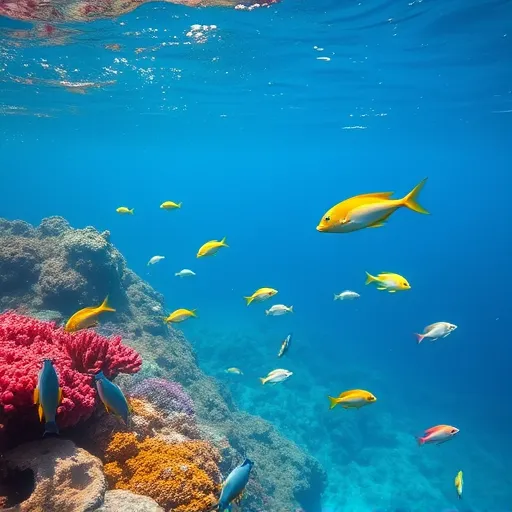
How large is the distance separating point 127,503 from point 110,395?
861 mm

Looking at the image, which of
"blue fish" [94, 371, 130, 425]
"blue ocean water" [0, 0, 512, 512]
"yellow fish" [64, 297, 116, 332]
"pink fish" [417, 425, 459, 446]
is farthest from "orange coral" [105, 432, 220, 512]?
"blue ocean water" [0, 0, 512, 512]

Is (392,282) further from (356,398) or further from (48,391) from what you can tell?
(48,391)

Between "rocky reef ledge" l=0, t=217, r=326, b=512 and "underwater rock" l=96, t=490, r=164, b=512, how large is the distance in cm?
1

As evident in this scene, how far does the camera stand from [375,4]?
1380 centimetres

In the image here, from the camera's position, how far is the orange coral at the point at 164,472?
358 centimetres

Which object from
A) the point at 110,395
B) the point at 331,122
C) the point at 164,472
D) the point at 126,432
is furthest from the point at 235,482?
the point at 331,122

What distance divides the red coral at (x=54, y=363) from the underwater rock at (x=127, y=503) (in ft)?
2.79

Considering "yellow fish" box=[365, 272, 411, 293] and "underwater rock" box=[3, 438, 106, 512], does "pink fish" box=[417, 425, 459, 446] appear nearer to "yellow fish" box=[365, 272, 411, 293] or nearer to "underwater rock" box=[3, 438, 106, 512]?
"yellow fish" box=[365, 272, 411, 293]

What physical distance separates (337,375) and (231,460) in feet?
72.5

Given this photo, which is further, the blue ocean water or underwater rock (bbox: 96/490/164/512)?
the blue ocean water

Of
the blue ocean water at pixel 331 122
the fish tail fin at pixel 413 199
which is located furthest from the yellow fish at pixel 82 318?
the blue ocean water at pixel 331 122

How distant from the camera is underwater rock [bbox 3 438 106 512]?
9.55 feet

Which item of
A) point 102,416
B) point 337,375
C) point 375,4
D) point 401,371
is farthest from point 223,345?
point 102,416

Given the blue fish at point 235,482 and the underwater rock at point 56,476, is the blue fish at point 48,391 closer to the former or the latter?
the underwater rock at point 56,476
